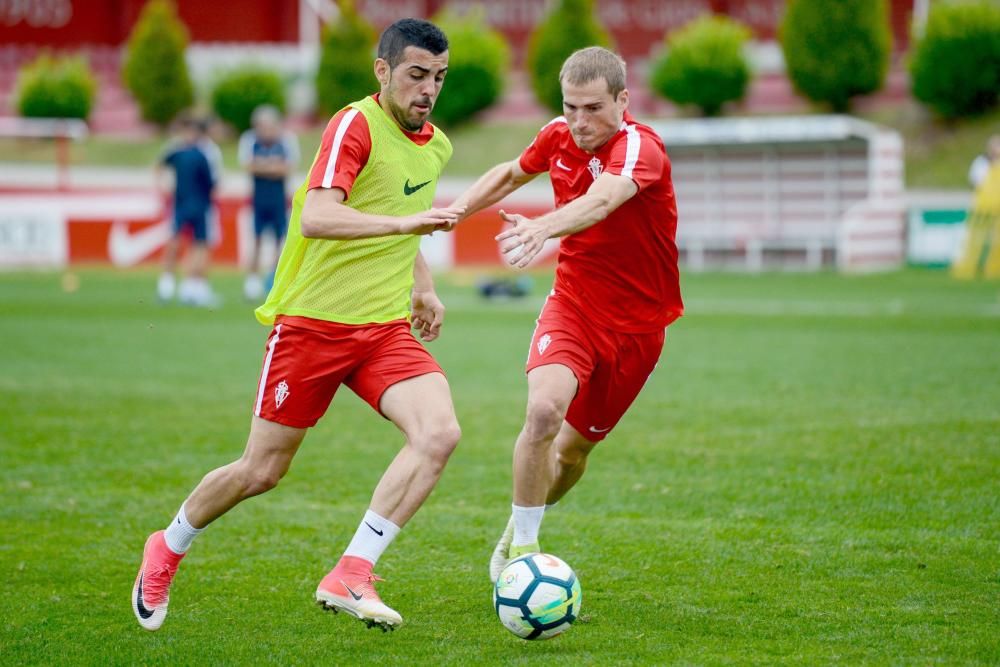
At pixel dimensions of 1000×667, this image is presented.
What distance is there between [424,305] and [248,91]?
3407 centimetres

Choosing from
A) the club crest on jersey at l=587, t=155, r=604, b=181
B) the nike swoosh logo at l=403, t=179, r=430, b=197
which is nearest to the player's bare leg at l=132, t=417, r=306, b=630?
the nike swoosh logo at l=403, t=179, r=430, b=197

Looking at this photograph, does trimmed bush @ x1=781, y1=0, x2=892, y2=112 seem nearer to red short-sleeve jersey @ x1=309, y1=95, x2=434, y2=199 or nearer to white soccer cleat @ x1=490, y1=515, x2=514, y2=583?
white soccer cleat @ x1=490, y1=515, x2=514, y2=583

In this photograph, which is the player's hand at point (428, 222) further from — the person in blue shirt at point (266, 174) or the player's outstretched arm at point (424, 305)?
the person in blue shirt at point (266, 174)

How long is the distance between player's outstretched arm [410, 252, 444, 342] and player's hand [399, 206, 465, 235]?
0.87 metres

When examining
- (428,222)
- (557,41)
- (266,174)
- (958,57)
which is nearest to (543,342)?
(428,222)

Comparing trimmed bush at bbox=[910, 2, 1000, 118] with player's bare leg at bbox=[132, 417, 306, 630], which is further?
trimmed bush at bbox=[910, 2, 1000, 118]

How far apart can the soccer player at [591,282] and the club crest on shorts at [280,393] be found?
1006 millimetres

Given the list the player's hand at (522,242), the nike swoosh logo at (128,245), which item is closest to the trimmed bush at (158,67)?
the nike swoosh logo at (128,245)

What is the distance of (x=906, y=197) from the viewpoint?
99.9 ft

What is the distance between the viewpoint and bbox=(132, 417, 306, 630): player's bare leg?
5387mm

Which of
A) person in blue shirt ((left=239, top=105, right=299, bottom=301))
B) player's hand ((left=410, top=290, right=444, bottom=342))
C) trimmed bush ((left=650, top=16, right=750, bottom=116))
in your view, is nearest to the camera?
player's hand ((left=410, top=290, right=444, bottom=342))

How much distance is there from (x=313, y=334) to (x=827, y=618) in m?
2.25

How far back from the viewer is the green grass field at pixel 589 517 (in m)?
5.20

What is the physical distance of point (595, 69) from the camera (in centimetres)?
579
